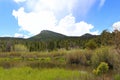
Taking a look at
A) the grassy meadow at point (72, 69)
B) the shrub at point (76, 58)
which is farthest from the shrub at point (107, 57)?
the shrub at point (76, 58)

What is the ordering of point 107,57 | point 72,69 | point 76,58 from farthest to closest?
point 76,58
point 107,57
point 72,69

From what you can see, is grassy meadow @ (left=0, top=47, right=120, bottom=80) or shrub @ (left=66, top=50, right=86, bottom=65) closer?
grassy meadow @ (left=0, top=47, right=120, bottom=80)

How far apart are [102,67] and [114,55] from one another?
3.24 meters

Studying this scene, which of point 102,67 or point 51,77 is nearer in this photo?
point 51,77

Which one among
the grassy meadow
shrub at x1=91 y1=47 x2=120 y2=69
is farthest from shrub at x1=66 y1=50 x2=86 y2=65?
shrub at x1=91 y1=47 x2=120 y2=69

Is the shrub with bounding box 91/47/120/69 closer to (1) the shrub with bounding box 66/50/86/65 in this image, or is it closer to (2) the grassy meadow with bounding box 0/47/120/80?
(2) the grassy meadow with bounding box 0/47/120/80

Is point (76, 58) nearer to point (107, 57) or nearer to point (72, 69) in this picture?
point (72, 69)

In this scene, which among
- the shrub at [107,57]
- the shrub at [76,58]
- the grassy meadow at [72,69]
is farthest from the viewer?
the shrub at [76,58]

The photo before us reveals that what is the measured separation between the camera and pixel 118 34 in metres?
15.6

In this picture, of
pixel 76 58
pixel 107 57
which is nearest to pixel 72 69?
pixel 107 57

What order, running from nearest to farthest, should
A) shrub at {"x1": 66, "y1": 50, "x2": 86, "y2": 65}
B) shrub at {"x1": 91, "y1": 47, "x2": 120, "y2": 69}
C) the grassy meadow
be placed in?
the grassy meadow < shrub at {"x1": 91, "y1": 47, "x2": 120, "y2": 69} < shrub at {"x1": 66, "y1": 50, "x2": 86, "y2": 65}

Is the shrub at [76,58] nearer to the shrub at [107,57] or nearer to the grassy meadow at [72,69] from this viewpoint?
the grassy meadow at [72,69]

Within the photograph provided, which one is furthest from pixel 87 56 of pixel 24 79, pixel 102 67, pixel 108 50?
pixel 24 79

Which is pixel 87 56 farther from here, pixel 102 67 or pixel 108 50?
pixel 102 67
